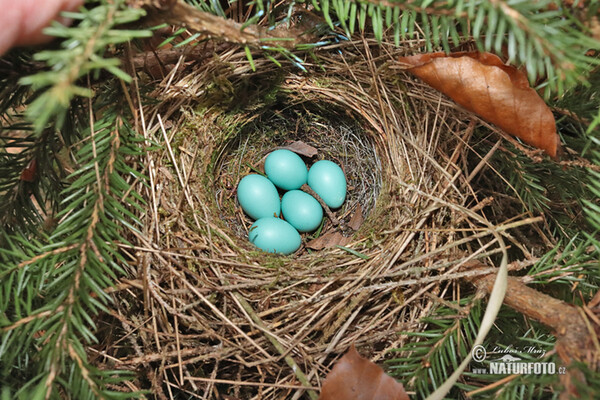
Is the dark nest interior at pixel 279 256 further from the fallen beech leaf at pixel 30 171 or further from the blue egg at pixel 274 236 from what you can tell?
the fallen beech leaf at pixel 30 171

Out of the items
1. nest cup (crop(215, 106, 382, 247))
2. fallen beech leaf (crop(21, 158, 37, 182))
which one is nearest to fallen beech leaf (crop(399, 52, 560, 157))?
nest cup (crop(215, 106, 382, 247))

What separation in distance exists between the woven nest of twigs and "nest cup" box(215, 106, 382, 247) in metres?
0.04

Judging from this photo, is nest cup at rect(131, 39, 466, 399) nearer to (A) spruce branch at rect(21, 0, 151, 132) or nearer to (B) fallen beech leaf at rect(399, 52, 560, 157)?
(B) fallen beech leaf at rect(399, 52, 560, 157)

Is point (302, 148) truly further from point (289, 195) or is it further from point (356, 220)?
point (356, 220)

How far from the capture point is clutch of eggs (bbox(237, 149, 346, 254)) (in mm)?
1436

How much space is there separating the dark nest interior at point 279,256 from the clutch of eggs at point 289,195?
0.12 metres

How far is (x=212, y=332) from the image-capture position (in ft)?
3.12

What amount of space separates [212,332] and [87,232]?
15.3 inches

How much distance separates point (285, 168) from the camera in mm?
1520

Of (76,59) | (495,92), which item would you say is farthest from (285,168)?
(76,59)

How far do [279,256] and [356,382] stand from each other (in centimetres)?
57

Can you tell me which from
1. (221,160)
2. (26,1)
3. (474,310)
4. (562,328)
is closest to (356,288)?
(474,310)

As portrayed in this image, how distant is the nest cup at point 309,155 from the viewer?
4.78 ft

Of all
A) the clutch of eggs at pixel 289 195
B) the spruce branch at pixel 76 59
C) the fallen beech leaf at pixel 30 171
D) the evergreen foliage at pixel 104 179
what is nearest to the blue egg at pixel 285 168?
the clutch of eggs at pixel 289 195
